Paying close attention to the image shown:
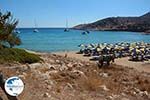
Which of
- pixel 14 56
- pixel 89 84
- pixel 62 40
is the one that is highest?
pixel 14 56

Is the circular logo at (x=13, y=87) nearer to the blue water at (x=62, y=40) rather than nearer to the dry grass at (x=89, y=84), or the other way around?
the dry grass at (x=89, y=84)

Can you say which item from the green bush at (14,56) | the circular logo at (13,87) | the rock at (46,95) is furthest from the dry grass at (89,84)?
the green bush at (14,56)

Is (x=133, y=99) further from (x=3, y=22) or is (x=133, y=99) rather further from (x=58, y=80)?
(x=3, y=22)

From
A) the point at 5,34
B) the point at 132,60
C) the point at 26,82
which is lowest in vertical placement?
the point at 132,60

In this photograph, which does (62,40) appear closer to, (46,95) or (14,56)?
(14,56)

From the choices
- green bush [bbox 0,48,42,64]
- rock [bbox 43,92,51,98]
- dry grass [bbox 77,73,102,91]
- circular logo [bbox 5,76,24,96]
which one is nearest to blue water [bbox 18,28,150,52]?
green bush [bbox 0,48,42,64]

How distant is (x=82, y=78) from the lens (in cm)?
1393

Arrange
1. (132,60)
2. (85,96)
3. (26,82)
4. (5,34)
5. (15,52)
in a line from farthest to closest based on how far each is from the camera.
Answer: (132,60) → (15,52) → (5,34) → (26,82) → (85,96)

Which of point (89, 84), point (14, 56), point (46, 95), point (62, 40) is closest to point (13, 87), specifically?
point (46, 95)

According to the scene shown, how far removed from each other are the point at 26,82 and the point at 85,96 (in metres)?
2.28

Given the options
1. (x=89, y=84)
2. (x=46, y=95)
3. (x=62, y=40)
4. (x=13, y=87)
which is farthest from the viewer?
(x=62, y=40)

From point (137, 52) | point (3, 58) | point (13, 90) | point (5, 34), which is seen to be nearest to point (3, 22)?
point (5, 34)

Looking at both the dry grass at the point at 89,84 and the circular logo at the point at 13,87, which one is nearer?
the circular logo at the point at 13,87

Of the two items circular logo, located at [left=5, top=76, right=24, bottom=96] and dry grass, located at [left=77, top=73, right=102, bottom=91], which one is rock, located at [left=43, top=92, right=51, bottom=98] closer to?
dry grass, located at [left=77, top=73, right=102, bottom=91]
